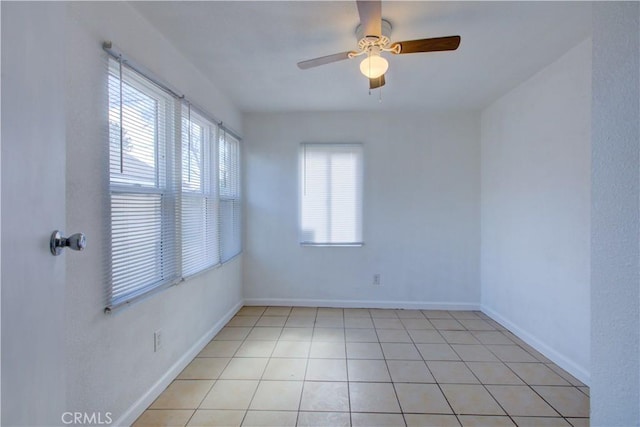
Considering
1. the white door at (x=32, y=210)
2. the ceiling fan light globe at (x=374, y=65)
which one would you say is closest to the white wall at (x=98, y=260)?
the white door at (x=32, y=210)

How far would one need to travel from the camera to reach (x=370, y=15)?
1.52 metres

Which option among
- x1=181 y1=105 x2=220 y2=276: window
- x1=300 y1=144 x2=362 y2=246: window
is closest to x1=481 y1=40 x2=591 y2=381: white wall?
x1=300 y1=144 x2=362 y2=246: window

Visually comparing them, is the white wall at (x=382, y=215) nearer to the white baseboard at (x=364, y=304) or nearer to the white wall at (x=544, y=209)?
the white baseboard at (x=364, y=304)

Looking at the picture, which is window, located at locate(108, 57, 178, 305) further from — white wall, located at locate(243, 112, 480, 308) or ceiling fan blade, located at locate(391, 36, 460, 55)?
white wall, located at locate(243, 112, 480, 308)

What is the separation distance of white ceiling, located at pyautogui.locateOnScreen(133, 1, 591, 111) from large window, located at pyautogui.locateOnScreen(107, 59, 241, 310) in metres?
0.44

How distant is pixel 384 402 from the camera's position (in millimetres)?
1905

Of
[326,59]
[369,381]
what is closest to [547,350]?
[369,381]

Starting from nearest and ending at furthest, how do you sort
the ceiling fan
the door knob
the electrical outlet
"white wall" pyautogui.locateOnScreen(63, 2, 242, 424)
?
1. the door knob
2. "white wall" pyautogui.locateOnScreen(63, 2, 242, 424)
3. the ceiling fan
4. the electrical outlet

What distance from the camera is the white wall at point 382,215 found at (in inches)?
143

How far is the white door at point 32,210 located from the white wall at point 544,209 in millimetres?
2875

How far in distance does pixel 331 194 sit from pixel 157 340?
2.37 meters

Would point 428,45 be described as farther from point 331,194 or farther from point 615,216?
point 331,194

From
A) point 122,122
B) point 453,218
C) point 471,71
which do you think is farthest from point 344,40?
point 453,218

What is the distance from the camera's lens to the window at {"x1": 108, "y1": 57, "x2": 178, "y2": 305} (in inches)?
62.3
